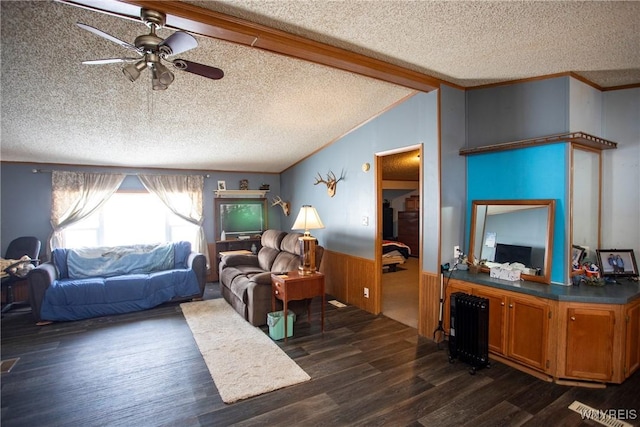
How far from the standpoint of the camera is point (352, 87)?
3.57m

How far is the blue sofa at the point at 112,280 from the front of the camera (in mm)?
4117

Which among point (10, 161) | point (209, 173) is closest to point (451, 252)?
point (209, 173)

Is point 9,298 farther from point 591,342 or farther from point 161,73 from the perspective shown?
point 591,342

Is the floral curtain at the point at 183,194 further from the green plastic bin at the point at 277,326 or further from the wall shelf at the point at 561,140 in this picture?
the wall shelf at the point at 561,140

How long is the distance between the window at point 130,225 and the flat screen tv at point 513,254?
5.21 meters

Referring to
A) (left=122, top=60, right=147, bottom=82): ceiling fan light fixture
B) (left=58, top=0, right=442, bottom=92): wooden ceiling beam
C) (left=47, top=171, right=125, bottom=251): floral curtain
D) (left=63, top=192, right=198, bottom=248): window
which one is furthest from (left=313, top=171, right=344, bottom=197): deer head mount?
(left=47, top=171, right=125, bottom=251): floral curtain

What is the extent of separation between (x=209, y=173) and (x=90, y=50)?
3.87 metres

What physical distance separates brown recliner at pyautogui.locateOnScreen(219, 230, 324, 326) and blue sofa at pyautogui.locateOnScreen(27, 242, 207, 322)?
54 cm

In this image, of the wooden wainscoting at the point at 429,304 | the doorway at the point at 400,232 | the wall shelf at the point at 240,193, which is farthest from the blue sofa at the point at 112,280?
the wooden wainscoting at the point at 429,304

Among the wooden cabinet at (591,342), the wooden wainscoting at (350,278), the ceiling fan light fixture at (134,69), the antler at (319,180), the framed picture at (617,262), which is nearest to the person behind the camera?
the ceiling fan light fixture at (134,69)

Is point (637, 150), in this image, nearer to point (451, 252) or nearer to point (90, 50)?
point (451, 252)

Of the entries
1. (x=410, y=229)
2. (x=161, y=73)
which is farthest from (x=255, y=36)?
(x=410, y=229)

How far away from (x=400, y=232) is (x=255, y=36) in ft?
25.8

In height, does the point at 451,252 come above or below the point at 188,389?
above
